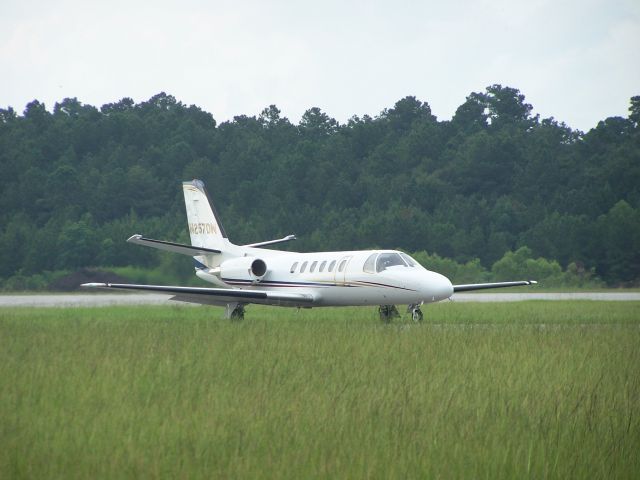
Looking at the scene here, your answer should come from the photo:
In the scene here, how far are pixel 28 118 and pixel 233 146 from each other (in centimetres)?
2208

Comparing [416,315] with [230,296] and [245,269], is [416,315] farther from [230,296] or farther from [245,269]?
[245,269]

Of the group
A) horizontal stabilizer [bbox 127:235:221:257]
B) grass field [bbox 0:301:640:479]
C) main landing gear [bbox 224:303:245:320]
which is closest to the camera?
grass field [bbox 0:301:640:479]

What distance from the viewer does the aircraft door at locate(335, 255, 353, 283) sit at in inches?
920

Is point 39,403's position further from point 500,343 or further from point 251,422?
point 500,343

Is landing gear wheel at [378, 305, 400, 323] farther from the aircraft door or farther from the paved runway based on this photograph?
the paved runway

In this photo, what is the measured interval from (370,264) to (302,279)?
2.37 meters

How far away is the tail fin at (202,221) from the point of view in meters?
28.6

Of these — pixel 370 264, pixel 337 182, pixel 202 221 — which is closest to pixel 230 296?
pixel 370 264

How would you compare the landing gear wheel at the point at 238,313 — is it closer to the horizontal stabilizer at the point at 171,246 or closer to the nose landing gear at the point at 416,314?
the horizontal stabilizer at the point at 171,246

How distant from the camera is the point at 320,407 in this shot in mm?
9367

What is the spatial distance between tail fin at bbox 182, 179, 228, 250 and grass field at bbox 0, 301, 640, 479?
12.2 metres

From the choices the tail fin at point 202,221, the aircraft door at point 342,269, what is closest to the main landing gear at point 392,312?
the aircraft door at point 342,269

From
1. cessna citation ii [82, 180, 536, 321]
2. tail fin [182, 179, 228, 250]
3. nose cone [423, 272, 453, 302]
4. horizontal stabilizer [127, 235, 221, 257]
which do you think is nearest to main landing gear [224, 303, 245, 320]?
cessna citation ii [82, 180, 536, 321]

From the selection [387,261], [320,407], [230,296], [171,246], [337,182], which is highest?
[337,182]
